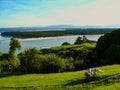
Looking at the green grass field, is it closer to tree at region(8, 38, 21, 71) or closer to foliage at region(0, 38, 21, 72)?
tree at region(8, 38, 21, 71)

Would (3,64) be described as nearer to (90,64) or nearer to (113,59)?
(90,64)

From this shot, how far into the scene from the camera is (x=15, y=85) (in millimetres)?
29359

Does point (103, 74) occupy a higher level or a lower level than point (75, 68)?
higher

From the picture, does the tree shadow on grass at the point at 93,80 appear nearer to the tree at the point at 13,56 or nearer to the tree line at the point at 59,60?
the tree line at the point at 59,60

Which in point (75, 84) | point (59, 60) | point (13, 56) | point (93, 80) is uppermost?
point (93, 80)

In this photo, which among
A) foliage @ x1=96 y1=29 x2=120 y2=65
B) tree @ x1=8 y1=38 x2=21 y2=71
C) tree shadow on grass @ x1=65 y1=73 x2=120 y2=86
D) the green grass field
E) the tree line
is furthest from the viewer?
tree @ x1=8 y1=38 x2=21 y2=71

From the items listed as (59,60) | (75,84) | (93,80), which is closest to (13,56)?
(59,60)

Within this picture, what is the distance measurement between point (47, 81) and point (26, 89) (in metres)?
3.57

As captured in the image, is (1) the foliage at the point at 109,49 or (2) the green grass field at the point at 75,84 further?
(1) the foliage at the point at 109,49

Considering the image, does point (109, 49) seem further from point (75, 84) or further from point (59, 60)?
point (75, 84)

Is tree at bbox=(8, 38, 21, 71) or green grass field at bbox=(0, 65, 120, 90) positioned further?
tree at bbox=(8, 38, 21, 71)

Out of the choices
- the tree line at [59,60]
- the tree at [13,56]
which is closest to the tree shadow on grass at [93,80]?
the tree line at [59,60]

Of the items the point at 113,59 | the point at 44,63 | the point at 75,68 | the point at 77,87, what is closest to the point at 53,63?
the point at 44,63

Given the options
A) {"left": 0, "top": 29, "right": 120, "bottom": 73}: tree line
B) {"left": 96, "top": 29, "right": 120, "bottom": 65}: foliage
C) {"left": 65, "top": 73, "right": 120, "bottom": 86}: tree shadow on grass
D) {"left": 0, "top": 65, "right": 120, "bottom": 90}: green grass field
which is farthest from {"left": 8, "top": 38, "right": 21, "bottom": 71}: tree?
{"left": 65, "top": 73, "right": 120, "bottom": 86}: tree shadow on grass
